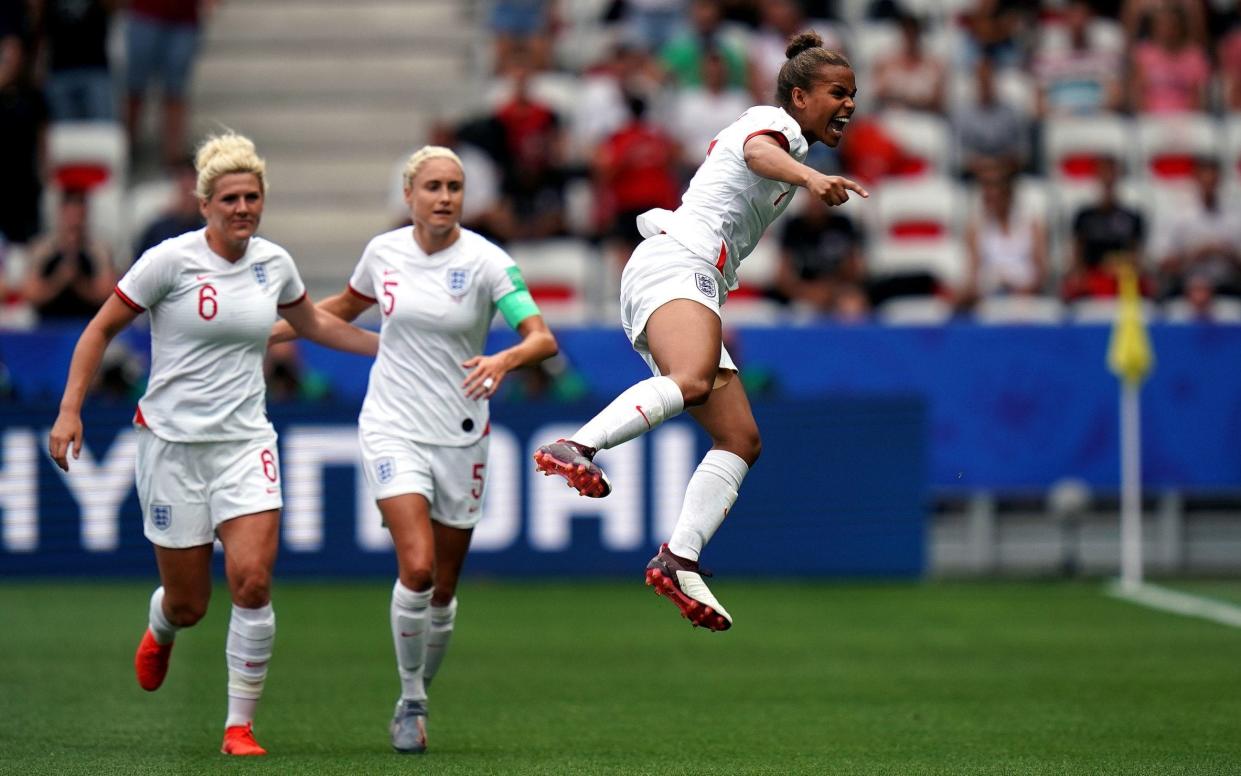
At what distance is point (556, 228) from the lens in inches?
680

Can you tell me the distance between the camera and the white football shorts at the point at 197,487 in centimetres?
782

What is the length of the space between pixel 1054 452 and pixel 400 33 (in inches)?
350

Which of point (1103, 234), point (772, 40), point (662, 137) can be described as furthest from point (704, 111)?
point (1103, 234)

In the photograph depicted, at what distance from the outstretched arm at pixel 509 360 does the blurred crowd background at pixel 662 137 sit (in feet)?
25.8

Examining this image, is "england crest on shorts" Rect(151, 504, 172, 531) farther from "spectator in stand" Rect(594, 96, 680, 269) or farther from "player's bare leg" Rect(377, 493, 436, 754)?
"spectator in stand" Rect(594, 96, 680, 269)

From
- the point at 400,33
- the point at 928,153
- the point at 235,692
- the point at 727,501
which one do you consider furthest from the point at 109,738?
the point at 400,33

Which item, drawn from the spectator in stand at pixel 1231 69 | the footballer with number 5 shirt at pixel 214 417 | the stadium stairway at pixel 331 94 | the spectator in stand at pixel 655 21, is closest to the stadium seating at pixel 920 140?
the spectator in stand at pixel 655 21

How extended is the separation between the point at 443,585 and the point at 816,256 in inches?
349

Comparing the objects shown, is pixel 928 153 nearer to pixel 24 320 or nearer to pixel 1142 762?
pixel 24 320

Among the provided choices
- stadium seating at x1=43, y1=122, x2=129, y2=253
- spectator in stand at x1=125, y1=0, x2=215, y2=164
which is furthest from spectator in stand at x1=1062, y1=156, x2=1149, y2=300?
stadium seating at x1=43, y1=122, x2=129, y2=253

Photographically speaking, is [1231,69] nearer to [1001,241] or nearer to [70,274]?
[1001,241]

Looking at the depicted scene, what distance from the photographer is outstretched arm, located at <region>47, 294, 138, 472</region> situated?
7480 millimetres

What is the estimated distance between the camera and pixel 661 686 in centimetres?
1005

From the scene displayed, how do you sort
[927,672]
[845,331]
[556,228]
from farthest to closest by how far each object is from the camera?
[556,228] < [845,331] < [927,672]
